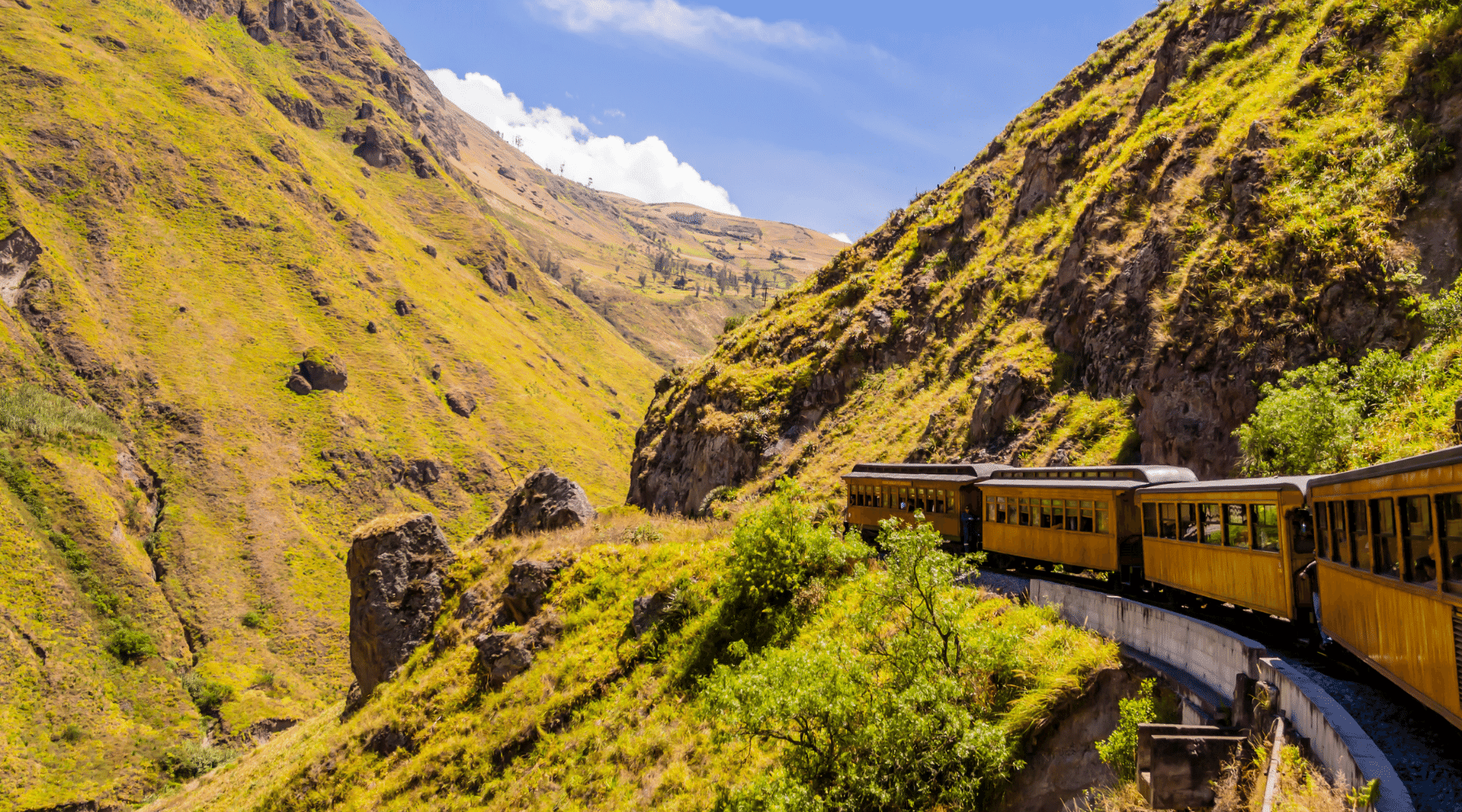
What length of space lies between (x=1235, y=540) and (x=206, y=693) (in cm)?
10292

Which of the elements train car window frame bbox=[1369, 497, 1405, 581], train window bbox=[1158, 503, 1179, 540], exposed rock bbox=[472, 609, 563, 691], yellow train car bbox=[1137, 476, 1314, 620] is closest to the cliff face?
train window bbox=[1158, 503, 1179, 540]

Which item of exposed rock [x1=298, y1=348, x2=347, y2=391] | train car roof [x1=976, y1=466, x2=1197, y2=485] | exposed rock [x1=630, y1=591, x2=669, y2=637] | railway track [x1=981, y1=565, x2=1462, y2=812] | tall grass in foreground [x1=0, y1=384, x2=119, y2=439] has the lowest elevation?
exposed rock [x1=630, y1=591, x2=669, y2=637]

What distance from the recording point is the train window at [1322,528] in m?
10.1

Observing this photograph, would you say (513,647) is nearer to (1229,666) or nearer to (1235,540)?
(1235,540)

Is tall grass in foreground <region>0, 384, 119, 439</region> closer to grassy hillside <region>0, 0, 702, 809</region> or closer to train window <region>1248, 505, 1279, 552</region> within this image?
grassy hillside <region>0, 0, 702, 809</region>

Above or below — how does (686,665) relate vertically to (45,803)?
above

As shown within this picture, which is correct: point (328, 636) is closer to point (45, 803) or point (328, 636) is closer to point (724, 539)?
point (45, 803)

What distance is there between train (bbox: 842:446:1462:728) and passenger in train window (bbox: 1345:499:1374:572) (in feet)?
0.08

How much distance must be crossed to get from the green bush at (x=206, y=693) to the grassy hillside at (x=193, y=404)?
218mm

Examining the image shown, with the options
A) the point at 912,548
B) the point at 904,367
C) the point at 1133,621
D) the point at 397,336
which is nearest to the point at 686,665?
the point at 912,548

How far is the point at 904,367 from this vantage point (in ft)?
133

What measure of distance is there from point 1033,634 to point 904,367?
91.0 feet

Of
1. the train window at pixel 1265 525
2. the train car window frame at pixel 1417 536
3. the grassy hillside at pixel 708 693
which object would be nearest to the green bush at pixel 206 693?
the grassy hillside at pixel 708 693

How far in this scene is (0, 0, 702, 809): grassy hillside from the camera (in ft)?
277
